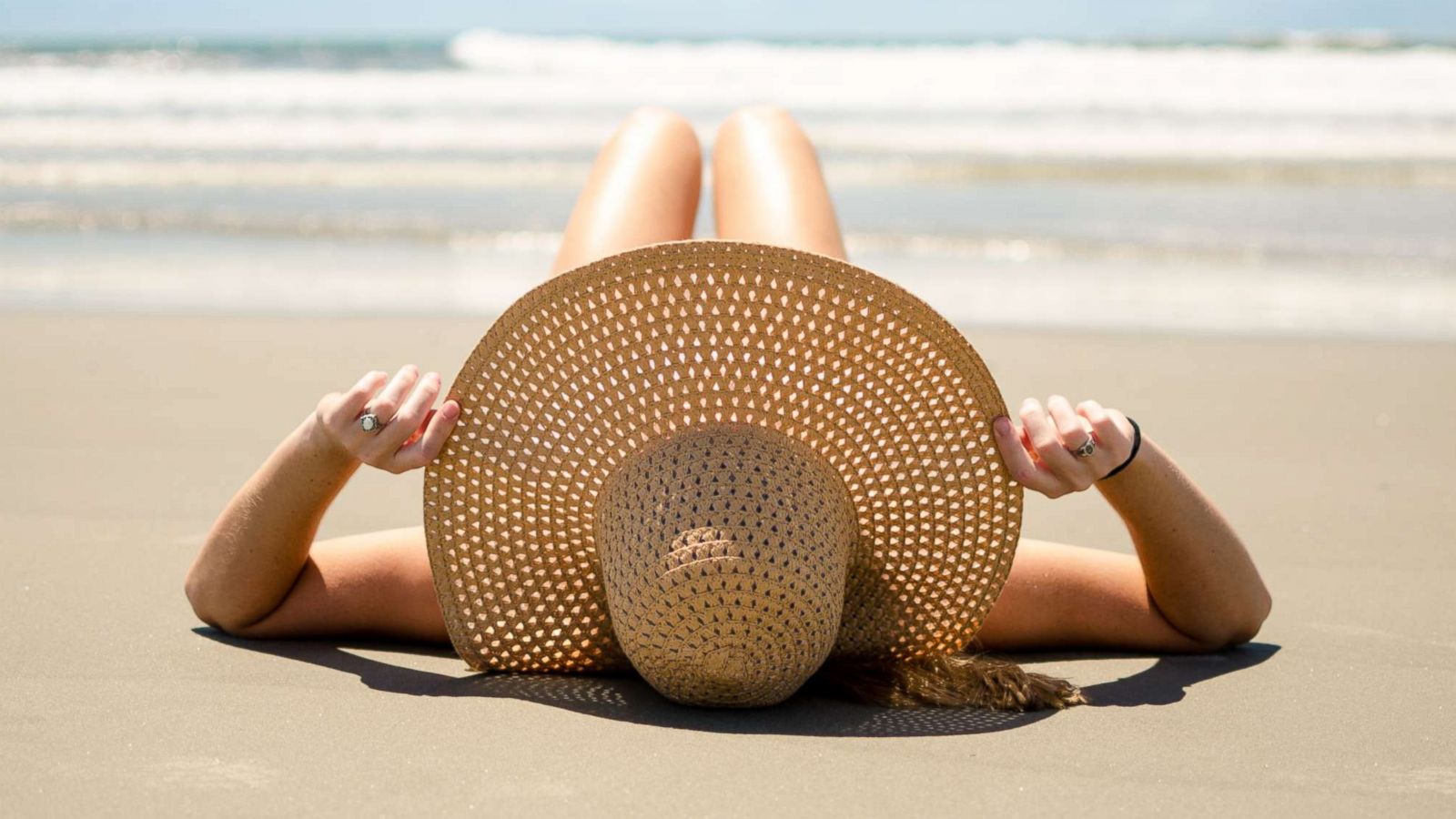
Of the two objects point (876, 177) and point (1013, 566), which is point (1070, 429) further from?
point (876, 177)

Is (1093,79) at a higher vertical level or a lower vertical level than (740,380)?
higher

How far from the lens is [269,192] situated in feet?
35.2

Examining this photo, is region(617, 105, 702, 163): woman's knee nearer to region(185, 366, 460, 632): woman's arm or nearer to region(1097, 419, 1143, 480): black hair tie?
region(185, 366, 460, 632): woman's arm

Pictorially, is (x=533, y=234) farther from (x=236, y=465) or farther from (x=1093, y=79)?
(x=1093, y=79)

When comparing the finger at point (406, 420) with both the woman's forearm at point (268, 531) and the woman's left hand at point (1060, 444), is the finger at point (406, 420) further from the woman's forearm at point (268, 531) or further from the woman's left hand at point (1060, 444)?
the woman's left hand at point (1060, 444)

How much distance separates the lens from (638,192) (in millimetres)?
3438

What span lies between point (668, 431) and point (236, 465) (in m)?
2.06

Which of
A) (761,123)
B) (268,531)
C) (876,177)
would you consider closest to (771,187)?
(761,123)

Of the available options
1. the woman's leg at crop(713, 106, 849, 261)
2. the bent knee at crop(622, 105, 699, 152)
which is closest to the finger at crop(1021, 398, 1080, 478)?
the woman's leg at crop(713, 106, 849, 261)

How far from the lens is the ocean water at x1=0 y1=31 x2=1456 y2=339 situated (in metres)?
6.81

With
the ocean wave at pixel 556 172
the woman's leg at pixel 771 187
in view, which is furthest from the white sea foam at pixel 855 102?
the woman's leg at pixel 771 187

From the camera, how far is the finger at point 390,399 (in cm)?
202

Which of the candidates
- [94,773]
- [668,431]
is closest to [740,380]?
[668,431]

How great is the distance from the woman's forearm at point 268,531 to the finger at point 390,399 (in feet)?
0.40
